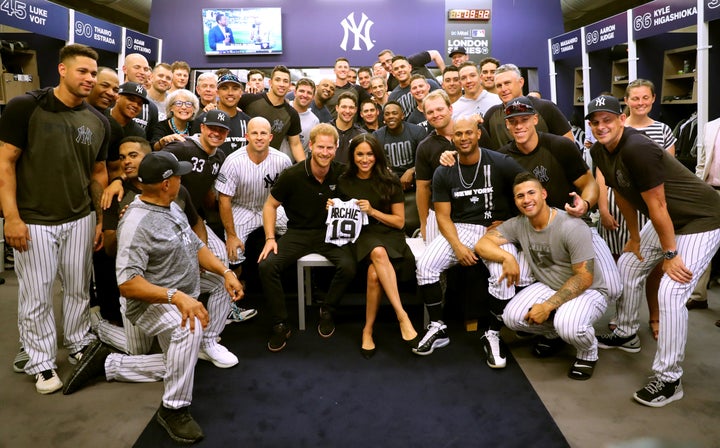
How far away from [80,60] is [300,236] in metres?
1.91

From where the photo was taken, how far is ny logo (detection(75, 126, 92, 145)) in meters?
3.25

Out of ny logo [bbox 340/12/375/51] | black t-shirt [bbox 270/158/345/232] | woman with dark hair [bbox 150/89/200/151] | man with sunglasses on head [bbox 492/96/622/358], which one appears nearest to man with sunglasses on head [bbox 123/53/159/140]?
woman with dark hair [bbox 150/89/200/151]

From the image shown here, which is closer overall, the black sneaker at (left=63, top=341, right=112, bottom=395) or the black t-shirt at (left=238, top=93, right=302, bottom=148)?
the black sneaker at (left=63, top=341, right=112, bottom=395)

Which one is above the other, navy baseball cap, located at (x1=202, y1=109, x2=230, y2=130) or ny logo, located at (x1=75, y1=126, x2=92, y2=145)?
navy baseball cap, located at (x1=202, y1=109, x2=230, y2=130)

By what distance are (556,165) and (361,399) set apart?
2114mm

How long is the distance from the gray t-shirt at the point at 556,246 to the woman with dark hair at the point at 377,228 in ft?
2.71

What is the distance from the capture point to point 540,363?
3.64m

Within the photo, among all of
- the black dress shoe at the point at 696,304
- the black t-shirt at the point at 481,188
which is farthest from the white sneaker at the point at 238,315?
the black dress shoe at the point at 696,304

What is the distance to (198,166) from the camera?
425 cm

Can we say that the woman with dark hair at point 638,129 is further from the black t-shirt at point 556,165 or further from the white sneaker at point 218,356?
the white sneaker at point 218,356

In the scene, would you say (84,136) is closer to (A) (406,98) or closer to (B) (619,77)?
(A) (406,98)

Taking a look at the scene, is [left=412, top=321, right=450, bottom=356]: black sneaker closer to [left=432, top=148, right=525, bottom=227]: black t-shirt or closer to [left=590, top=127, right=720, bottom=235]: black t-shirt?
[left=432, top=148, right=525, bottom=227]: black t-shirt

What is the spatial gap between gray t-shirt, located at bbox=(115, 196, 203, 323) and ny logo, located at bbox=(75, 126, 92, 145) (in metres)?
0.74

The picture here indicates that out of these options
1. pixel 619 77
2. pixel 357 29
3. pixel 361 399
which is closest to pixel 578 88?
pixel 619 77
